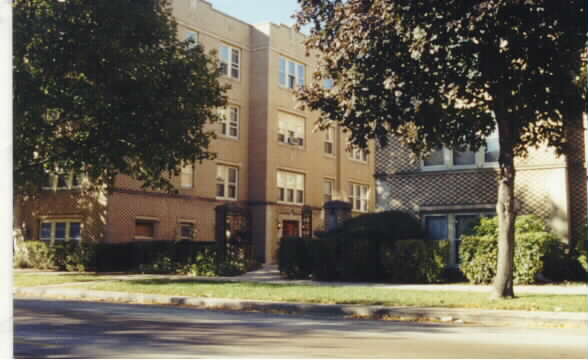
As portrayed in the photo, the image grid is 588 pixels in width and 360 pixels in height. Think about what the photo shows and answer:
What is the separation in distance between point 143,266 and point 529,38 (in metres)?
16.2

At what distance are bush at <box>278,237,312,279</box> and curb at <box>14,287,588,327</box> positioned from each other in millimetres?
5852

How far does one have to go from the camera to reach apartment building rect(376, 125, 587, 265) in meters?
17.8

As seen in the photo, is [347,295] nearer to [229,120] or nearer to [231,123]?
[229,120]

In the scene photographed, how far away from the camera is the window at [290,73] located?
115ft

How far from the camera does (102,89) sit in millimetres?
19016

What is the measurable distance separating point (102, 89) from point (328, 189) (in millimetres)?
20629

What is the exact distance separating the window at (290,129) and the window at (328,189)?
300 cm

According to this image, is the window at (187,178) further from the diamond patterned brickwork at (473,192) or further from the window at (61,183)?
the diamond patterned brickwork at (473,192)

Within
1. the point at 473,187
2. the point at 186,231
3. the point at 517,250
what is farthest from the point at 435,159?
the point at 186,231

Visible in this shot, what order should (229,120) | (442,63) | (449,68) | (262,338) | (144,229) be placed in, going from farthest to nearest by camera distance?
(229,120), (144,229), (449,68), (442,63), (262,338)

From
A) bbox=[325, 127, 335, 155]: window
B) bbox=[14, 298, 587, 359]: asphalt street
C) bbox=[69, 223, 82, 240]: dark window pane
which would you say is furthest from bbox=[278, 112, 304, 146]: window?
bbox=[14, 298, 587, 359]: asphalt street

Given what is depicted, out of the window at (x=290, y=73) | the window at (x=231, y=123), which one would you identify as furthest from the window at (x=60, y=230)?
the window at (x=290, y=73)

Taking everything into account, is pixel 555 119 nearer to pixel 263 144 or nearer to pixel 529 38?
pixel 529 38

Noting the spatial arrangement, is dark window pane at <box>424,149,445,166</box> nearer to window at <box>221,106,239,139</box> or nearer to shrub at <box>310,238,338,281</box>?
shrub at <box>310,238,338,281</box>
